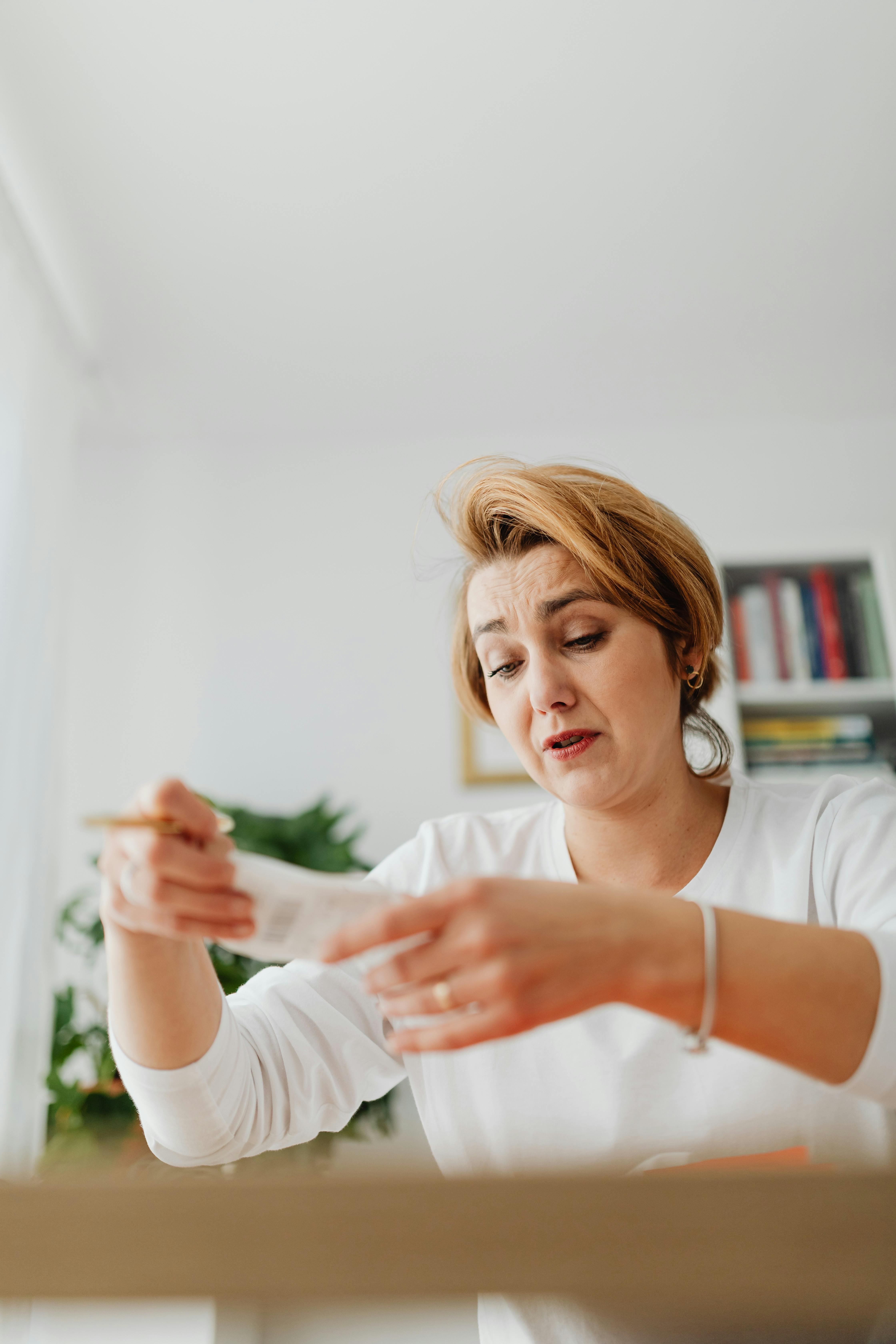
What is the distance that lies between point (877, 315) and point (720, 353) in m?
0.46

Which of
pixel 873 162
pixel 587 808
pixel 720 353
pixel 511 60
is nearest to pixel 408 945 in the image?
pixel 587 808

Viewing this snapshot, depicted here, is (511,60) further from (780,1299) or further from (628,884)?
(780,1299)

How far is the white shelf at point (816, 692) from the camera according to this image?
2695 millimetres

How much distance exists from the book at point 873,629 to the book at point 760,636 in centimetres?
27

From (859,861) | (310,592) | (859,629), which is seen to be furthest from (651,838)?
(310,592)

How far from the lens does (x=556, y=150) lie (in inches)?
86.1

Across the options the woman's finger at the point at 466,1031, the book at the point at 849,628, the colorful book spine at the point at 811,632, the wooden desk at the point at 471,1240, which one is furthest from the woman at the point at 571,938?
the book at the point at 849,628

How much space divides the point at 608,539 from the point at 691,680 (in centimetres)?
25

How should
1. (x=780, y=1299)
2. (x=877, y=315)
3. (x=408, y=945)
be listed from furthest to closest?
(x=877, y=315) < (x=408, y=945) < (x=780, y=1299)

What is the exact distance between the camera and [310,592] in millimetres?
3197

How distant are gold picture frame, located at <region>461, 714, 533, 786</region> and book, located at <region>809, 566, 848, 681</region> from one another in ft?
3.08

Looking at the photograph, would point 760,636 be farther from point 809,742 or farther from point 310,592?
point 310,592

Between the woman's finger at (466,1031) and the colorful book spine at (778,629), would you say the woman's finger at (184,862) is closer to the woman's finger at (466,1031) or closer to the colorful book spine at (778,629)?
the woman's finger at (466,1031)

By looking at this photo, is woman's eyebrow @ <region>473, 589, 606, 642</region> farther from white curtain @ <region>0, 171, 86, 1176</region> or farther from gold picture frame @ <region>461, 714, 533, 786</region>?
gold picture frame @ <region>461, 714, 533, 786</region>
